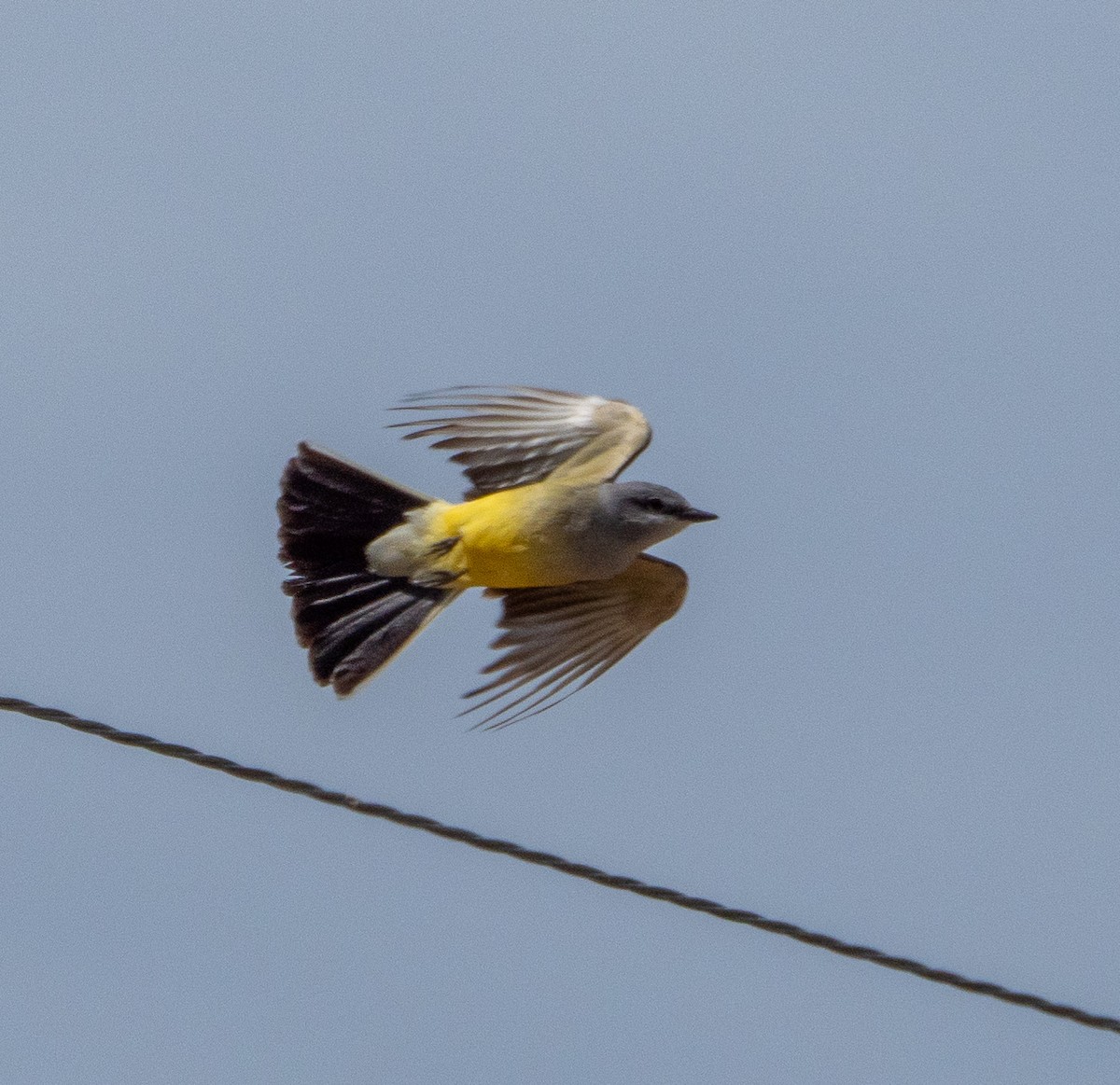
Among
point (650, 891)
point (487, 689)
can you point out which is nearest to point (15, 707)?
point (650, 891)

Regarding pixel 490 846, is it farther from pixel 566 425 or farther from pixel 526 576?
pixel 566 425

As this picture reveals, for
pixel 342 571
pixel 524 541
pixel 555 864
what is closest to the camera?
pixel 555 864

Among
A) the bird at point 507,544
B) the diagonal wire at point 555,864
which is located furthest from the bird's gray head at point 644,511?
the diagonal wire at point 555,864

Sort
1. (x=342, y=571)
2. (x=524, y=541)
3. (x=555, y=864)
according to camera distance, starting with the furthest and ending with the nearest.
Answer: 1. (x=342, y=571)
2. (x=524, y=541)
3. (x=555, y=864)

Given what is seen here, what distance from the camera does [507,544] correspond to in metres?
8.36

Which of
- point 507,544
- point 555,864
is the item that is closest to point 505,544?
point 507,544

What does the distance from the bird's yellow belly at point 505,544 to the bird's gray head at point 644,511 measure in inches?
11.7

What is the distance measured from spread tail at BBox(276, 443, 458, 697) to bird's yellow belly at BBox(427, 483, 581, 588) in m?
0.29

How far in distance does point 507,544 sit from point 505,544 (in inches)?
0.4

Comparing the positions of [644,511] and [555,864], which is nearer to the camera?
[555,864]

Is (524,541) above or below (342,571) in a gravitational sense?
above

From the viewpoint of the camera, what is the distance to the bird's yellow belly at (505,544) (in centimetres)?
834

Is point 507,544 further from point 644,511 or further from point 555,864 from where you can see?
point 555,864

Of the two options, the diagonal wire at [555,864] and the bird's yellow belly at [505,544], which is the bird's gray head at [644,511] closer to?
the bird's yellow belly at [505,544]
